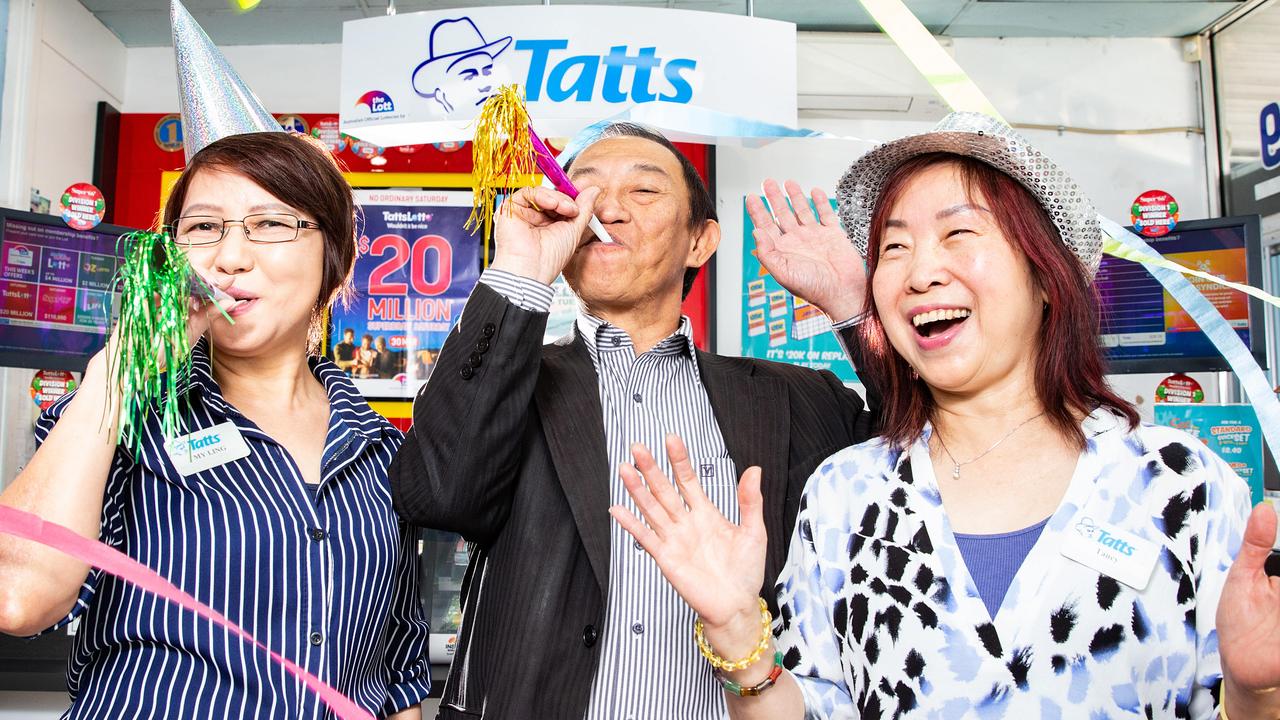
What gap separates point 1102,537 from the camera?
45.0 inches

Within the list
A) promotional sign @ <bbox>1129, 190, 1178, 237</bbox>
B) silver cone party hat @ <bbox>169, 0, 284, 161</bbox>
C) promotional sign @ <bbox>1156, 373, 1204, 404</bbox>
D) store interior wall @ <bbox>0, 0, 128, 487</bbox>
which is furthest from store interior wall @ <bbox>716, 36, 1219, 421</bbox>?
silver cone party hat @ <bbox>169, 0, 284, 161</bbox>

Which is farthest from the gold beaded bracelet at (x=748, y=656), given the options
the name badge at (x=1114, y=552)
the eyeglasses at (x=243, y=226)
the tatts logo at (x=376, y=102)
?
the tatts logo at (x=376, y=102)

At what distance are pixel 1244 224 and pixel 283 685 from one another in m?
3.75

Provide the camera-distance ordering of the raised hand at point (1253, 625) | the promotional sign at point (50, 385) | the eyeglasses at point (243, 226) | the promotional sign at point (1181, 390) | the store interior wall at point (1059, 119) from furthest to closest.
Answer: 1. the store interior wall at point (1059, 119)
2. the promotional sign at point (1181, 390)
3. the promotional sign at point (50, 385)
4. the eyeglasses at point (243, 226)
5. the raised hand at point (1253, 625)

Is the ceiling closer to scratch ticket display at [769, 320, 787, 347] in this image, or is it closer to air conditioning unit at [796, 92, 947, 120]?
air conditioning unit at [796, 92, 947, 120]

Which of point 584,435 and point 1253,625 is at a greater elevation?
point 584,435

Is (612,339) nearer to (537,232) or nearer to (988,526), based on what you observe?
(537,232)

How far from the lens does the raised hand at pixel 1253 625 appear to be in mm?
932

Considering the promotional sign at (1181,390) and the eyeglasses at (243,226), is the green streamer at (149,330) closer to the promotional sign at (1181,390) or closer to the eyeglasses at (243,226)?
the eyeglasses at (243,226)

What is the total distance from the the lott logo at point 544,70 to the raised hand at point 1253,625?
2924 millimetres

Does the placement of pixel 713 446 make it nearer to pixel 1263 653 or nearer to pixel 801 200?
pixel 801 200

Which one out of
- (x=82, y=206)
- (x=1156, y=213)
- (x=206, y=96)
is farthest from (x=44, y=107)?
(x=1156, y=213)

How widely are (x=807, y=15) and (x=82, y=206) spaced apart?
3.43 metres

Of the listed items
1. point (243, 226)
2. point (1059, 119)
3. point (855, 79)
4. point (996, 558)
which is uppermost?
point (855, 79)
